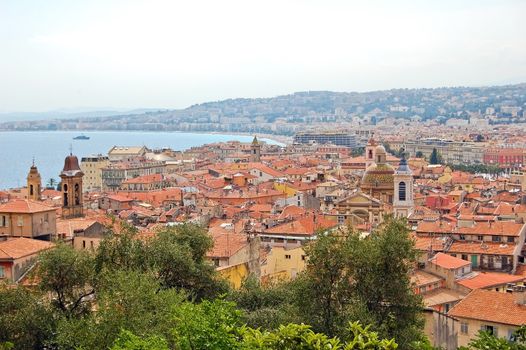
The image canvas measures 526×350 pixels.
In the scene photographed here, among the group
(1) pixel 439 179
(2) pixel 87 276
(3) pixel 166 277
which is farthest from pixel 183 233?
(1) pixel 439 179

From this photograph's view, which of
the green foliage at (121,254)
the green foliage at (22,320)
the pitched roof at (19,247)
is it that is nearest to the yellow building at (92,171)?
the pitched roof at (19,247)

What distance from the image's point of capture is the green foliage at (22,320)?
19562 mm

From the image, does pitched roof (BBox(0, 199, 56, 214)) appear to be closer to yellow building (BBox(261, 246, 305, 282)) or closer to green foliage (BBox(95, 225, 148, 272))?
yellow building (BBox(261, 246, 305, 282))

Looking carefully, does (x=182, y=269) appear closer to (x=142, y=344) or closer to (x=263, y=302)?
(x=263, y=302)

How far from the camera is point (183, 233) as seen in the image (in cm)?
2572

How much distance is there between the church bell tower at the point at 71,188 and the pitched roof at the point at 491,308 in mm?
23304

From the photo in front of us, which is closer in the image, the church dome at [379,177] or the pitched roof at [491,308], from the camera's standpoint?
the pitched roof at [491,308]

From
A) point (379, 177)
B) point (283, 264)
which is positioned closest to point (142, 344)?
point (283, 264)

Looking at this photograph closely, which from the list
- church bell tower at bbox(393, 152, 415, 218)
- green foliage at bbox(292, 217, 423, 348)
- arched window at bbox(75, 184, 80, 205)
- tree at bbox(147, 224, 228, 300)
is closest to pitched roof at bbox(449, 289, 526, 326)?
green foliage at bbox(292, 217, 423, 348)

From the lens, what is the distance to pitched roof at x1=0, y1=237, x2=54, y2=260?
87.6ft

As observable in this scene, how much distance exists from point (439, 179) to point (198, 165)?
48.4 metres

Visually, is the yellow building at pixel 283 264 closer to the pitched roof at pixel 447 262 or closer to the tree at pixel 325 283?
the pitched roof at pixel 447 262

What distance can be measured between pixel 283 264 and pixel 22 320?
13495 mm

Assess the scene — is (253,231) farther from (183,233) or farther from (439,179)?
(439,179)
